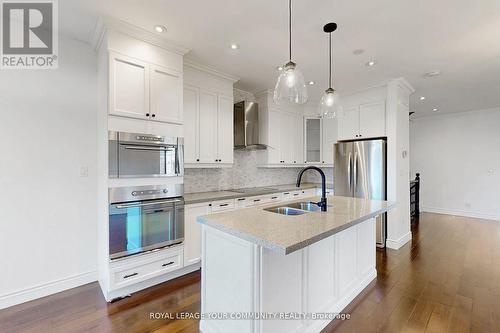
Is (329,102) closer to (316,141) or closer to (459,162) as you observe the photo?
(316,141)

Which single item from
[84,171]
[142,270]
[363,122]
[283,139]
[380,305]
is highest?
[363,122]

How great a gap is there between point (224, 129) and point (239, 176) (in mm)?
1006

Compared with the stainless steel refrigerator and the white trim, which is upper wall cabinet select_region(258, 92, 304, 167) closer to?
the stainless steel refrigerator

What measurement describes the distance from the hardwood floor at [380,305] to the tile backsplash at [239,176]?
4.30 ft

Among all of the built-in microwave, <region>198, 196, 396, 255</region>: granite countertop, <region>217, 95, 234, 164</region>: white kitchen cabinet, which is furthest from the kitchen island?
<region>217, 95, 234, 164</region>: white kitchen cabinet

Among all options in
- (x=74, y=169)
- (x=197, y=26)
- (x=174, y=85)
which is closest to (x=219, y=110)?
(x=174, y=85)

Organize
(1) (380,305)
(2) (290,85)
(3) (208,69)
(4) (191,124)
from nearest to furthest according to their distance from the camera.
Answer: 1. (2) (290,85)
2. (1) (380,305)
3. (4) (191,124)
4. (3) (208,69)

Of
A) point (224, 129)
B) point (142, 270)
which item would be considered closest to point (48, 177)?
point (142, 270)

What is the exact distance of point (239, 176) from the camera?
13.4ft

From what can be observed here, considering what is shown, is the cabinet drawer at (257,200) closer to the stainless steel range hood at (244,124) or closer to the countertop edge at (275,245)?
the stainless steel range hood at (244,124)

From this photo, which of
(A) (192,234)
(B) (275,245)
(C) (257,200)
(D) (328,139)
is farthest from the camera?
(D) (328,139)

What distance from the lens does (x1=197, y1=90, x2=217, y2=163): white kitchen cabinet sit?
3.15 meters

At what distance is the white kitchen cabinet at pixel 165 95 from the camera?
7.99 feet

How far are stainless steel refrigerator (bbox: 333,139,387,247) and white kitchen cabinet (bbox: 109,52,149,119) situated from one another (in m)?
3.26
